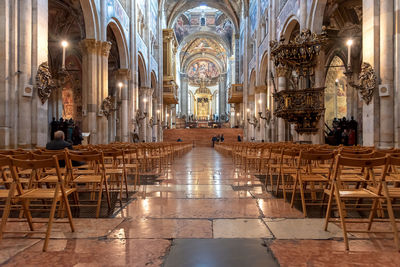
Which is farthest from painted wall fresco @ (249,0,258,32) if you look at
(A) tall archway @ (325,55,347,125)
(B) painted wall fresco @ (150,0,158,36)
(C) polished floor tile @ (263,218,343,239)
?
(C) polished floor tile @ (263,218,343,239)

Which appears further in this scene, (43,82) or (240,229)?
(43,82)

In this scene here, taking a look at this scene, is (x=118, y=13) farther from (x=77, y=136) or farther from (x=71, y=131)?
(x=77, y=136)

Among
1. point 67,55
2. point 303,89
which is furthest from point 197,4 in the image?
point 303,89

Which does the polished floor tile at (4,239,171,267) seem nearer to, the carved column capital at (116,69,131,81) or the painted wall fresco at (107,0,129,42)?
the painted wall fresco at (107,0,129,42)

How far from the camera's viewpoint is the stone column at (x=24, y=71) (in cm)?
851

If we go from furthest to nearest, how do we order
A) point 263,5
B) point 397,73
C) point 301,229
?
1. point 263,5
2. point 397,73
3. point 301,229

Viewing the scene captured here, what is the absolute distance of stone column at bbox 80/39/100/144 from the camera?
14.0 m

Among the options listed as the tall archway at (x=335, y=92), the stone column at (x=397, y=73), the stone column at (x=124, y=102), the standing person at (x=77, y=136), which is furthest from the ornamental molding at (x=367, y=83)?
the tall archway at (x=335, y=92)

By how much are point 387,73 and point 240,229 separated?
795 centimetres

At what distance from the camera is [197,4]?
4081cm

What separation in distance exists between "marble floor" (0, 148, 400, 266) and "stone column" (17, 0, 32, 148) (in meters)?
5.95

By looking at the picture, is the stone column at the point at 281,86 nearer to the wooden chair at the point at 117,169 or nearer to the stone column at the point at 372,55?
the stone column at the point at 372,55

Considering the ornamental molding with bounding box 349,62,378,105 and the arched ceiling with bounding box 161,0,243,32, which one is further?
the arched ceiling with bounding box 161,0,243,32

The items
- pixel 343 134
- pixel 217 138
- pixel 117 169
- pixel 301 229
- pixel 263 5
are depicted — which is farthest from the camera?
pixel 217 138
